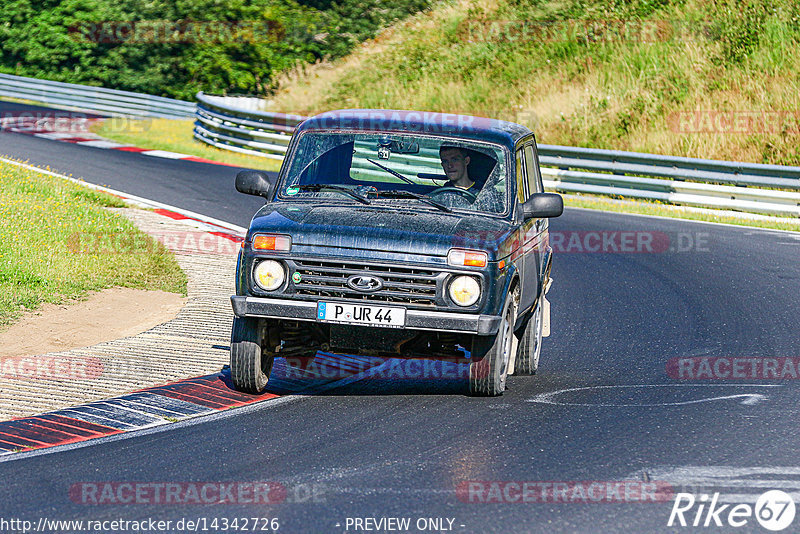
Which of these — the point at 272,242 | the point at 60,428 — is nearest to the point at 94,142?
the point at 272,242

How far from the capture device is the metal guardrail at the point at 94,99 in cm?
3741

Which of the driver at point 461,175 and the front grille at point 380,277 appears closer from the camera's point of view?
the front grille at point 380,277

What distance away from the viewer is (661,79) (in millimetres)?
31031

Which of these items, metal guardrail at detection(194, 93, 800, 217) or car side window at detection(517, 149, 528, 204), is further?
metal guardrail at detection(194, 93, 800, 217)

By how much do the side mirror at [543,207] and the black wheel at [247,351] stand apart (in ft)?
7.25

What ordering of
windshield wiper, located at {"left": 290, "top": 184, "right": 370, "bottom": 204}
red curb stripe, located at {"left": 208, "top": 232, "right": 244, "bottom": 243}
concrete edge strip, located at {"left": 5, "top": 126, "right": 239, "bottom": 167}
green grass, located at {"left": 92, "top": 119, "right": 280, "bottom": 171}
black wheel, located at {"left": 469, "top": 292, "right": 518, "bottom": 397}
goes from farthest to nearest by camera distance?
green grass, located at {"left": 92, "top": 119, "right": 280, "bottom": 171}
concrete edge strip, located at {"left": 5, "top": 126, "right": 239, "bottom": 167}
red curb stripe, located at {"left": 208, "top": 232, "right": 244, "bottom": 243}
windshield wiper, located at {"left": 290, "top": 184, "right": 370, "bottom": 204}
black wheel, located at {"left": 469, "top": 292, "right": 518, "bottom": 397}

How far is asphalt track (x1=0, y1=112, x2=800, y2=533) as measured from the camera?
5691 mm

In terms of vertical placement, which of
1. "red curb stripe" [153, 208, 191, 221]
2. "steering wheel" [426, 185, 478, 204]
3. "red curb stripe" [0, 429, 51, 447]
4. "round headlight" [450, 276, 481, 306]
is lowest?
"red curb stripe" [0, 429, 51, 447]

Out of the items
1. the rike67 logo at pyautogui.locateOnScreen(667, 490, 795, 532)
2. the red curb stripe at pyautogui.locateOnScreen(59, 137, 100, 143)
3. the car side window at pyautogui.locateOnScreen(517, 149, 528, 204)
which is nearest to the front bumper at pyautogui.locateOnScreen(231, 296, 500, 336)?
the car side window at pyautogui.locateOnScreen(517, 149, 528, 204)

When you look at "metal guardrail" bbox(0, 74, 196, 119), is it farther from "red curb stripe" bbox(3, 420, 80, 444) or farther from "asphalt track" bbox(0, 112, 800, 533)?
"red curb stripe" bbox(3, 420, 80, 444)

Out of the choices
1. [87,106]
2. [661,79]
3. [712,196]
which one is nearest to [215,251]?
[712,196]

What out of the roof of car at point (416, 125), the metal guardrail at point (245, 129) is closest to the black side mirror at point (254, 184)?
the roof of car at point (416, 125)

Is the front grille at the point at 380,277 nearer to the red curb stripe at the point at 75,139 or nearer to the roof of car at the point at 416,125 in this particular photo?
the roof of car at the point at 416,125

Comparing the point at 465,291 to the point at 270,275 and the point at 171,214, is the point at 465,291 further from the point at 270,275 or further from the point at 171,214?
the point at 171,214
